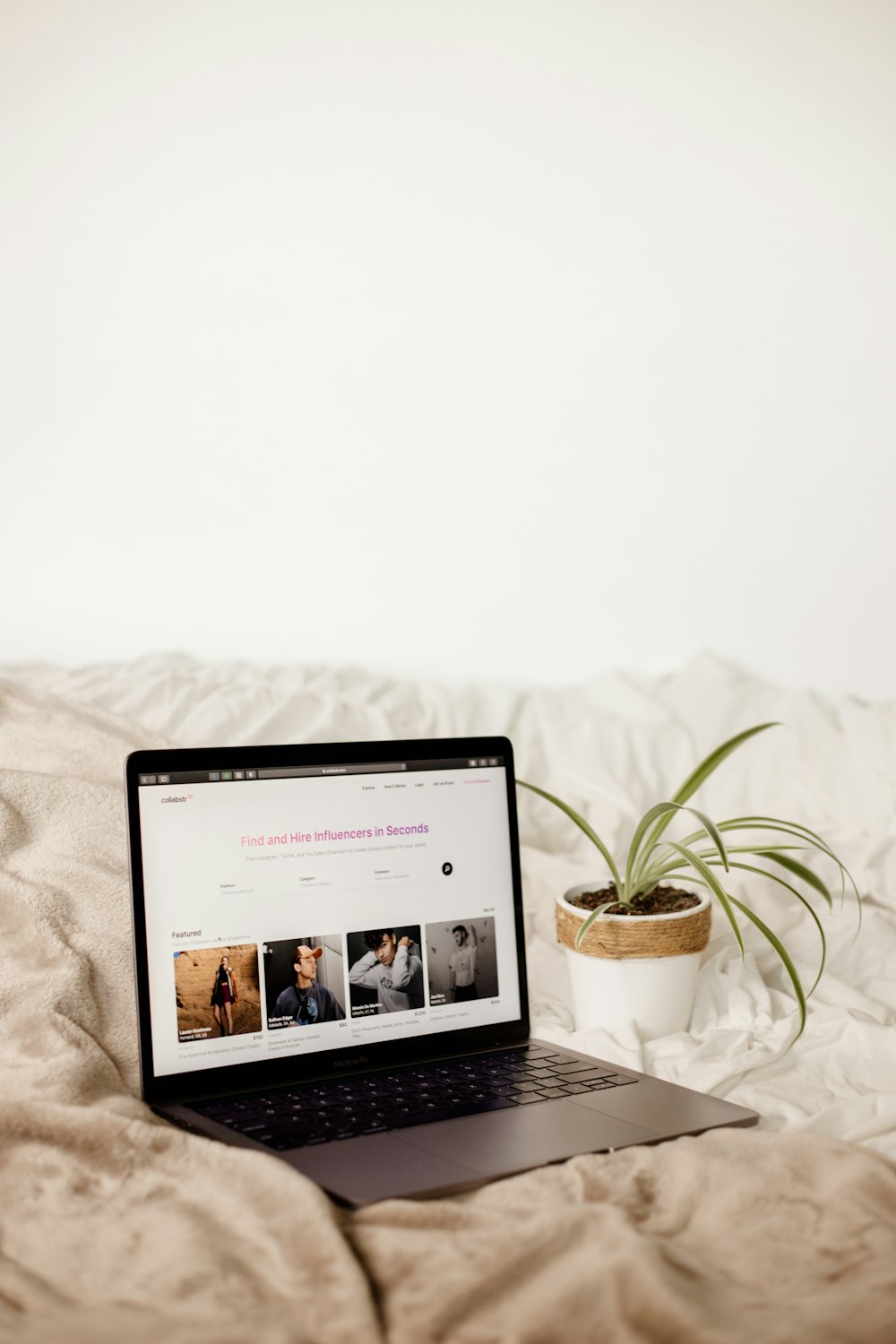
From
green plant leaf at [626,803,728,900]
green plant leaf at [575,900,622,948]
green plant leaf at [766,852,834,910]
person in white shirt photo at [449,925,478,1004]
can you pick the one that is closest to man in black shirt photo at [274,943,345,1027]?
person in white shirt photo at [449,925,478,1004]

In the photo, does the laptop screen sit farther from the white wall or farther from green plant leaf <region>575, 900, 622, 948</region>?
the white wall

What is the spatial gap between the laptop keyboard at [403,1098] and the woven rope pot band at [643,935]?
129mm

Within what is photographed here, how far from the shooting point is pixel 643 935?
3.70ft

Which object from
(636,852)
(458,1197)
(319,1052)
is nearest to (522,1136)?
(458,1197)

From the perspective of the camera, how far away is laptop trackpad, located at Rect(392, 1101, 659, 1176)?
2.64 feet

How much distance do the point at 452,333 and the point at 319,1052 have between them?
1.30 m

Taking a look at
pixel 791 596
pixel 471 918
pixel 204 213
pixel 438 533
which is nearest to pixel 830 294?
pixel 791 596

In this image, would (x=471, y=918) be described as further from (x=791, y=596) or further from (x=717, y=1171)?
(x=791, y=596)

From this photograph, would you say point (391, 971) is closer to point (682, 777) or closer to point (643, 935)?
point (643, 935)

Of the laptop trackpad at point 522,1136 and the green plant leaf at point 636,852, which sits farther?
the green plant leaf at point 636,852

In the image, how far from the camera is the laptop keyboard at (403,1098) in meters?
0.87

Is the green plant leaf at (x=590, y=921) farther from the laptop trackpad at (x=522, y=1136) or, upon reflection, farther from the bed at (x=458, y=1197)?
the laptop trackpad at (x=522, y=1136)

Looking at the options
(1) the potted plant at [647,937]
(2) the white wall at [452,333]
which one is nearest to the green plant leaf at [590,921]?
(1) the potted plant at [647,937]

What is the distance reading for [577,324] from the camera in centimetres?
193
